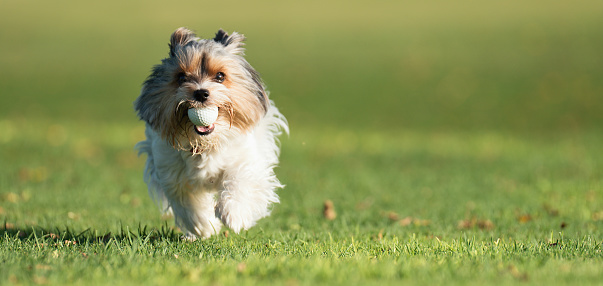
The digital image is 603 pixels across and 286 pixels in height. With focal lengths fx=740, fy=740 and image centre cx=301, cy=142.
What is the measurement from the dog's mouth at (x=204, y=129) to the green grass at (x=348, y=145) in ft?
2.87

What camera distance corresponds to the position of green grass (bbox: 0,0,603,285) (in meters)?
5.01

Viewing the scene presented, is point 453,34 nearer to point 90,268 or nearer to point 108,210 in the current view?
point 108,210

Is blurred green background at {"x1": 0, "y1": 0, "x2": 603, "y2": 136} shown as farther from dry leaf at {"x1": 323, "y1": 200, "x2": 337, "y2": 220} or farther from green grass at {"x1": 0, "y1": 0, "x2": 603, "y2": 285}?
dry leaf at {"x1": 323, "y1": 200, "x2": 337, "y2": 220}

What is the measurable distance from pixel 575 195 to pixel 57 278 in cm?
757

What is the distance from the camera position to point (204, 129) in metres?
5.66

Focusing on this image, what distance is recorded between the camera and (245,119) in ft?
19.0

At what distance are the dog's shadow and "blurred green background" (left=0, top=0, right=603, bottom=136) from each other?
11.7 meters

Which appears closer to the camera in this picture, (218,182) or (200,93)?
(200,93)

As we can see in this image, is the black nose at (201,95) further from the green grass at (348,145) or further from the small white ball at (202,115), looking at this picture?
the green grass at (348,145)

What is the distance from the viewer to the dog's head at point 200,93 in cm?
553

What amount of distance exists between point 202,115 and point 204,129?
196mm

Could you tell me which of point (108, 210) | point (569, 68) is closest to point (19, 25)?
point (569, 68)

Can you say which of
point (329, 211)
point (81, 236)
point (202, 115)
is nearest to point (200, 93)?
point (202, 115)

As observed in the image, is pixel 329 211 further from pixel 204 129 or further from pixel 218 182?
pixel 204 129
